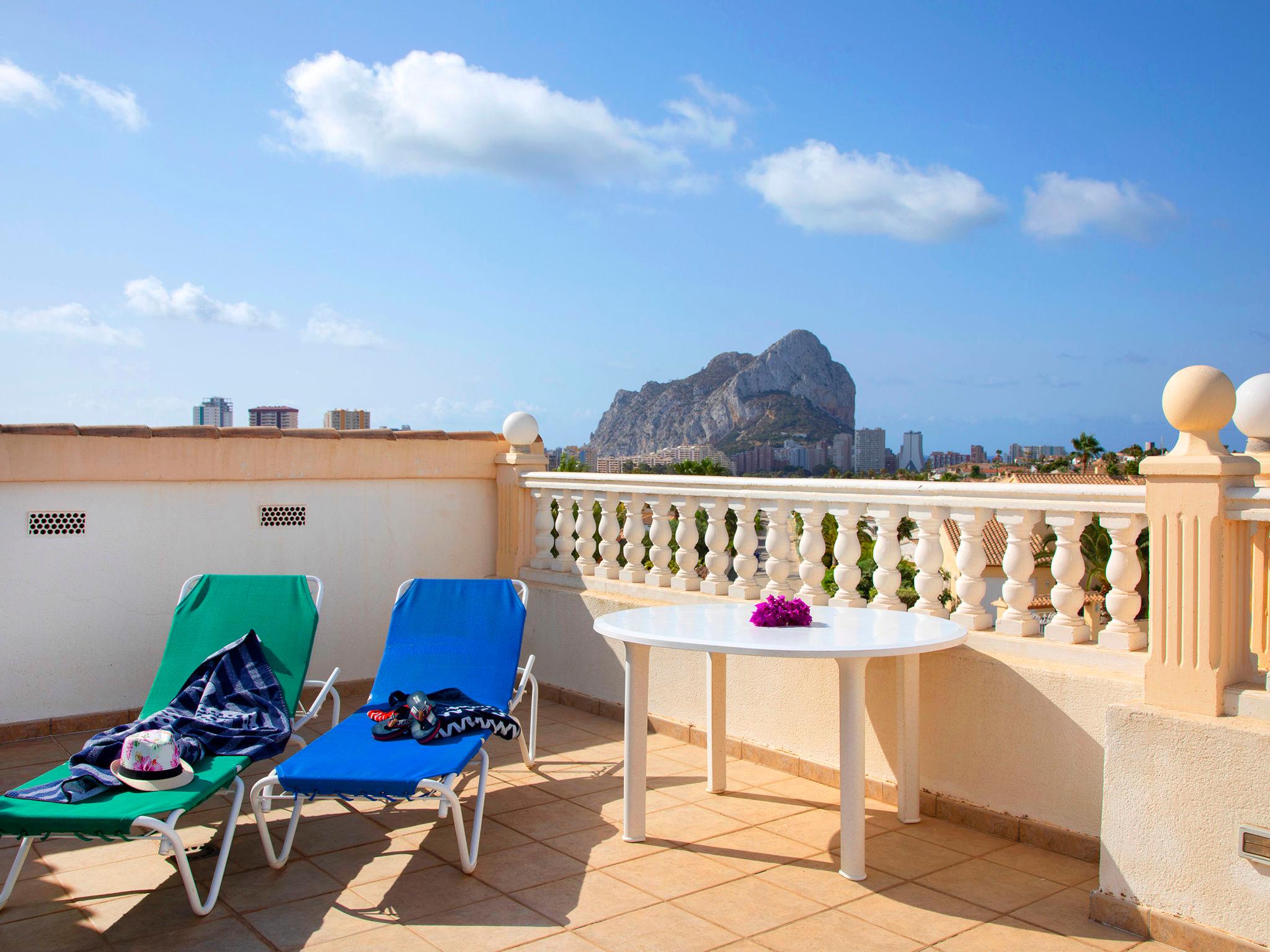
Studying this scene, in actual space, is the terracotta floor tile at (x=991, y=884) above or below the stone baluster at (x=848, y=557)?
below

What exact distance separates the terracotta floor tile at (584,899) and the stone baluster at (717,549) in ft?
6.88

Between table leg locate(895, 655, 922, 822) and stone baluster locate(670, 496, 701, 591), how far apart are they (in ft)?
5.63

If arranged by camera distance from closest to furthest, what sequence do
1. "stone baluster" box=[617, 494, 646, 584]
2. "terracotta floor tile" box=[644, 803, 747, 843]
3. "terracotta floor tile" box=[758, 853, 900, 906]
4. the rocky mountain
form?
"terracotta floor tile" box=[758, 853, 900, 906] → "terracotta floor tile" box=[644, 803, 747, 843] → "stone baluster" box=[617, 494, 646, 584] → the rocky mountain

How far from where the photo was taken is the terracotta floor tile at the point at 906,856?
3.81m

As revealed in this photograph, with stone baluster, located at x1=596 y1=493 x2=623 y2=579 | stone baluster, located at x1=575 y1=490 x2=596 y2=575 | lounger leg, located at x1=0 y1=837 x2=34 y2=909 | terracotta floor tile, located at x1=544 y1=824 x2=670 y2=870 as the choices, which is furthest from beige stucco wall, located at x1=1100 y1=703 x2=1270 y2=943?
lounger leg, located at x1=0 y1=837 x2=34 y2=909

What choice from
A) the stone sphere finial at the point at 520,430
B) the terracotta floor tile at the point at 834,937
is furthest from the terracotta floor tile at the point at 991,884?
the stone sphere finial at the point at 520,430

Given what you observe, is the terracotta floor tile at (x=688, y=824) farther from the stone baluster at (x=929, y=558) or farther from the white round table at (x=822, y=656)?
the stone baluster at (x=929, y=558)

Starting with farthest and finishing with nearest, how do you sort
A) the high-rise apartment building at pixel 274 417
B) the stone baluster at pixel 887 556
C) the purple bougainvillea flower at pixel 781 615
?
the high-rise apartment building at pixel 274 417 < the stone baluster at pixel 887 556 < the purple bougainvillea flower at pixel 781 615

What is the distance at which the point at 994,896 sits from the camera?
3.54 meters

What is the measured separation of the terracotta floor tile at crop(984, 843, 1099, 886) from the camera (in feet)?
12.2

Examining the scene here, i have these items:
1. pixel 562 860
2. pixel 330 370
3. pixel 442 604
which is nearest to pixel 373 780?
pixel 562 860

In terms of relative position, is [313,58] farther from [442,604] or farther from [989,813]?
[989,813]

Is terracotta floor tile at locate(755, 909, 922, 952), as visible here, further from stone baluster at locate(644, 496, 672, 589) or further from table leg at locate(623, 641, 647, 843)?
stone baluster at locate(644, 496, 672, 589)

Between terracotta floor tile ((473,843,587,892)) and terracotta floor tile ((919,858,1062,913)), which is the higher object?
terracotta floor tile ((919,858,1062,913))
